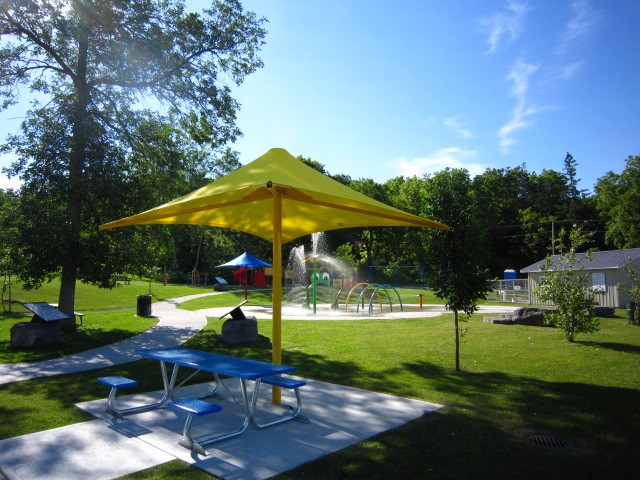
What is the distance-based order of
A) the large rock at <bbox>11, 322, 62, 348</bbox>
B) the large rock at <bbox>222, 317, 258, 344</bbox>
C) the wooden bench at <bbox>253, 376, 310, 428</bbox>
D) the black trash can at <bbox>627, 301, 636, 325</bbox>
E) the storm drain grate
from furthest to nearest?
the black trash can at <bbox>627, 301, 636, 325</bbox> < the large rock at <bbox>222, 317, 258, 344</bbox> < the large rock at <bbox>11, 322, 62, 348</bbox> < the wooden bench at <bbox>253, 376, 310, 428</bbox> < the storm drain grate

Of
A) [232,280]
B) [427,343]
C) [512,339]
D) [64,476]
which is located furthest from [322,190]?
[232,280]

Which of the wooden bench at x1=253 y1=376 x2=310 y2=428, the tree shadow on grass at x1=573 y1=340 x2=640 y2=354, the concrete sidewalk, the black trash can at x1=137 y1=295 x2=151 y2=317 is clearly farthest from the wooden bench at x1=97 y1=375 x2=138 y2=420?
the black trash can at x1=137 y1=295 x2=151 y2=317

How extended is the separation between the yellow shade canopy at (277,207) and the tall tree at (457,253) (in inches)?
65.8

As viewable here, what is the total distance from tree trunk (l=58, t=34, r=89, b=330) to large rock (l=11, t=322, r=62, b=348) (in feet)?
7.01

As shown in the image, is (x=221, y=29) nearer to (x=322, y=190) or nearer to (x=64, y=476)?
(x=322, y=190)

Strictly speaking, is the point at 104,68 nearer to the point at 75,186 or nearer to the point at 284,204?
the point at 75,186

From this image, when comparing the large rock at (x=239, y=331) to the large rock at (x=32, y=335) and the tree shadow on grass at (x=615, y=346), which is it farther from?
the tree shadow on grass at (x=615, y=346)

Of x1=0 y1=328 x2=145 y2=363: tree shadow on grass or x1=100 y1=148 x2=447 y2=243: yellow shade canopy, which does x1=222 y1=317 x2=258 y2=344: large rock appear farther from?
x1=100 y1=148 x2=447 y2=243: yellow shade canopy

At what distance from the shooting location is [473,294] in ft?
27.7

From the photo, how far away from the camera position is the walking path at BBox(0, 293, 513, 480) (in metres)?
4.16

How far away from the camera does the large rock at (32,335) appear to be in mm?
11156

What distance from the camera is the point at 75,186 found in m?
13.0

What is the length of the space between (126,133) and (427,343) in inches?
436

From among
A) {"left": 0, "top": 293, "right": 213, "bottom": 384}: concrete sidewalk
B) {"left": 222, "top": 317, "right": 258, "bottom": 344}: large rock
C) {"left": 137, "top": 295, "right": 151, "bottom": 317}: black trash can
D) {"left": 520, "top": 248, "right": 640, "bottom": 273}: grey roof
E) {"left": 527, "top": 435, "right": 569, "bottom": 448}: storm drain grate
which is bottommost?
{"left": 527, "top": 435, "right": 569, "bottom": 448}: storm drain grate
